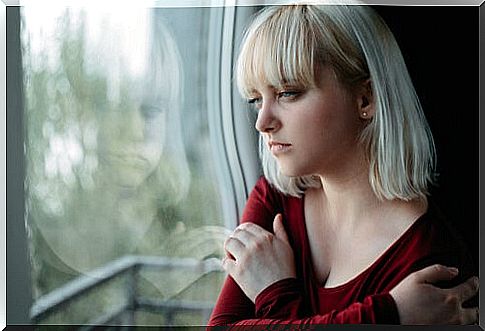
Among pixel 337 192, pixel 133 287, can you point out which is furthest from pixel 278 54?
pixel 133 287

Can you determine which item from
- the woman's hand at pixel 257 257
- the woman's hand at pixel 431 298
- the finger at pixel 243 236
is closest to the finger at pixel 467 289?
the woman's hand at pixel 431 298

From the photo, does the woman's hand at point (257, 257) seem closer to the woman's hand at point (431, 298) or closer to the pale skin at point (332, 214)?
the pale skin at point (332, 214)

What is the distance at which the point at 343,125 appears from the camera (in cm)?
197

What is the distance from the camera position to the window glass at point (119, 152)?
2039 mm

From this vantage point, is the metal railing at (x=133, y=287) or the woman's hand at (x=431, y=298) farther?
the metal railing at (x=133, y=287)

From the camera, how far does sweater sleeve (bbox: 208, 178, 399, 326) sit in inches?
77.4

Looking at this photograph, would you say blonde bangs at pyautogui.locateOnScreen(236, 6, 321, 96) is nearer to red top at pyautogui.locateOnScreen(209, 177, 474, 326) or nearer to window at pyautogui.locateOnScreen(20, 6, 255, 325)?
window at pyautogui.locateOnScreen(20, 6, 255, 325)

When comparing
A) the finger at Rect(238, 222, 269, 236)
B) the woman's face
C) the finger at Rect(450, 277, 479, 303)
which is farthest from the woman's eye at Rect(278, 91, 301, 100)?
the finger at Rect(450, 277, 479, 303)

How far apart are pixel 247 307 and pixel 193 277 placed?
165mm

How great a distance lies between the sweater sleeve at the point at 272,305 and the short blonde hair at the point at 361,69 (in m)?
0.11

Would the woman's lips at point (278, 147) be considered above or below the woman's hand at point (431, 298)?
above

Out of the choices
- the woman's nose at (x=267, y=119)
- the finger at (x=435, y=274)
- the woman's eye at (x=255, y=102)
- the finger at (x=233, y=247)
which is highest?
the woman's eye at (x=255, y=102)

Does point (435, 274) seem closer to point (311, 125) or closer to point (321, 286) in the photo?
point (321, 286)

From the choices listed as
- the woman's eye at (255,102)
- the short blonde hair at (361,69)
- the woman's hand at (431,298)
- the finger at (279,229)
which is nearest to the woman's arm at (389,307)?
the woman's hand at (431,298)
